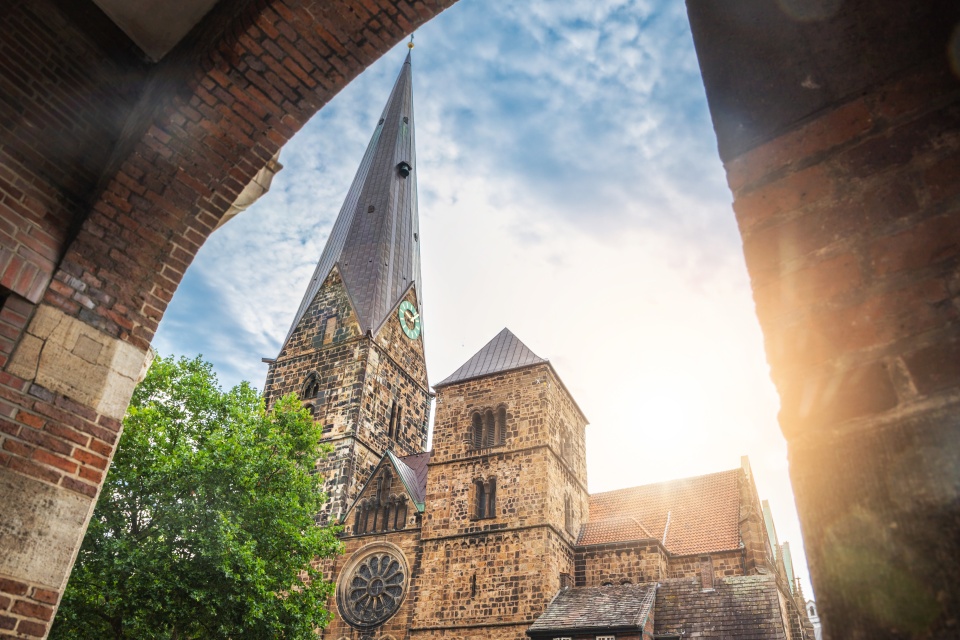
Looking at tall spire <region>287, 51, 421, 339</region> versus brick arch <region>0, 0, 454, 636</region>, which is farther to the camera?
tall spire <region>287, 51, 421, 339</region>

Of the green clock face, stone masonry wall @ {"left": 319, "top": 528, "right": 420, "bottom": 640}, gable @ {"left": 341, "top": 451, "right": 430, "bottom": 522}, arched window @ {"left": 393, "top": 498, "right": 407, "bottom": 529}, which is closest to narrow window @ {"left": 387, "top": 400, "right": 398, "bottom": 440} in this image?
the green clock face

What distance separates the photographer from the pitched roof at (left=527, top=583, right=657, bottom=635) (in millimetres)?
16266

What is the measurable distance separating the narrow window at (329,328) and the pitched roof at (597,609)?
1660 cm

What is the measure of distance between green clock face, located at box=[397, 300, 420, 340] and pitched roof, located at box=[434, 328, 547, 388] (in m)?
7.52

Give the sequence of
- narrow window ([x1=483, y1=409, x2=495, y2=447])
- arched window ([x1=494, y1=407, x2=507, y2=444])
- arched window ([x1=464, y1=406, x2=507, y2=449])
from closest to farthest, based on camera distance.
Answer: arched window ([x1=494, y1=407, x2=507, y2=444]) < arched window ([x1=464, y1=406, x2=507, y2=449]) < narrow window ([x1=483, y1=409, x2=495, y2=447])

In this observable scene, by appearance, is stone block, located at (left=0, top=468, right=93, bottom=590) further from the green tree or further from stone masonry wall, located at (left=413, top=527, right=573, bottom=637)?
stone masonry wall, located at (left=413, top=527, right=573, bottom=637)

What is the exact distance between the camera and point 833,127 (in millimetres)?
1380

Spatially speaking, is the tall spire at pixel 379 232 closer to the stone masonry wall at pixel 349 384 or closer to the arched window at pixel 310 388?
the stone masonry wall at pixel 349 384

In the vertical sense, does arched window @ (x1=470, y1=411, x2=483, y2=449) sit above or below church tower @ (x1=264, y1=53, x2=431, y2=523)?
below

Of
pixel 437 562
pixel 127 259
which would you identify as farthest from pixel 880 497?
pixel 437 562

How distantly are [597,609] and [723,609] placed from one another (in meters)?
3.29

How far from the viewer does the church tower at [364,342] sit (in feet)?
89.0

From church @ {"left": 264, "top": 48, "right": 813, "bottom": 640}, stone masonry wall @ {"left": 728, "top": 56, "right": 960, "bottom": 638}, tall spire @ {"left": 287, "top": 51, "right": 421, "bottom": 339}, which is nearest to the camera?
stone masonry wall @ {"left": 728, "top": 56, "right": 960, "bottom": 638}

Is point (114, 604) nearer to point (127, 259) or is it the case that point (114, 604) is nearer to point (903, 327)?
point (127, 259)
